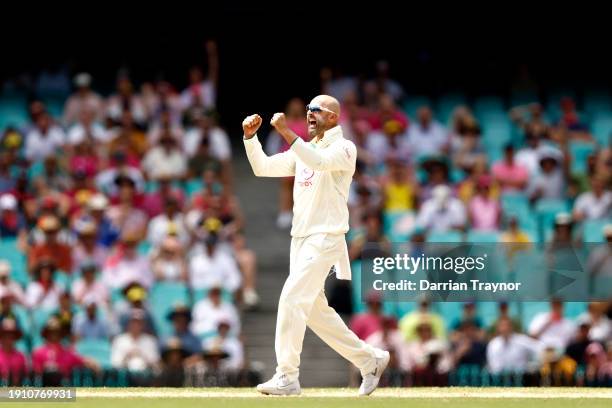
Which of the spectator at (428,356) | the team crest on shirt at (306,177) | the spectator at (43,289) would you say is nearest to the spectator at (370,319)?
the spectator at (428,356)

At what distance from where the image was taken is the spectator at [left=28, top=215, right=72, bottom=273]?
17281mm

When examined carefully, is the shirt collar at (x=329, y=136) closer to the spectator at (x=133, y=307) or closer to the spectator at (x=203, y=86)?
the spectator at (x=133, y=307)

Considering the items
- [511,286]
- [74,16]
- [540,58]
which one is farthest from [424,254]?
[74,16]

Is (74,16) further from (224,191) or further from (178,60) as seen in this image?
(224,191)

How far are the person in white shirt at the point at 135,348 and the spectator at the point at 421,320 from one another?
2487 mm

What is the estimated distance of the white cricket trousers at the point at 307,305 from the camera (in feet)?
35.0

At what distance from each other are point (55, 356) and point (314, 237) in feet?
17.8

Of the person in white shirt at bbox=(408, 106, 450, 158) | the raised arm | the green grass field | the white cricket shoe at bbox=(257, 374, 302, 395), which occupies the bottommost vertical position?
the green grass field

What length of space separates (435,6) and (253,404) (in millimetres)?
12886

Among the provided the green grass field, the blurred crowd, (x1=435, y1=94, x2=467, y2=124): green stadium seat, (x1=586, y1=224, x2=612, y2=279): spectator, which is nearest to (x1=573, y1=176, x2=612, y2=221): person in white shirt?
(x1=586, y1=224, x2=612, y2=279): spectator

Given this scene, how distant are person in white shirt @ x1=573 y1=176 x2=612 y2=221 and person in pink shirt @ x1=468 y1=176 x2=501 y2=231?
2.93 feet

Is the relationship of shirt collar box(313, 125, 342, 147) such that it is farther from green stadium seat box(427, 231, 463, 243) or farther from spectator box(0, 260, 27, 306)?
spectator box(0, 260, 27, 306)

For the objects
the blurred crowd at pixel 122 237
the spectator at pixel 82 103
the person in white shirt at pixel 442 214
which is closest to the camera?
the blurred crowd at pixel 122 237

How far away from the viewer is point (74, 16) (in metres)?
22.5
